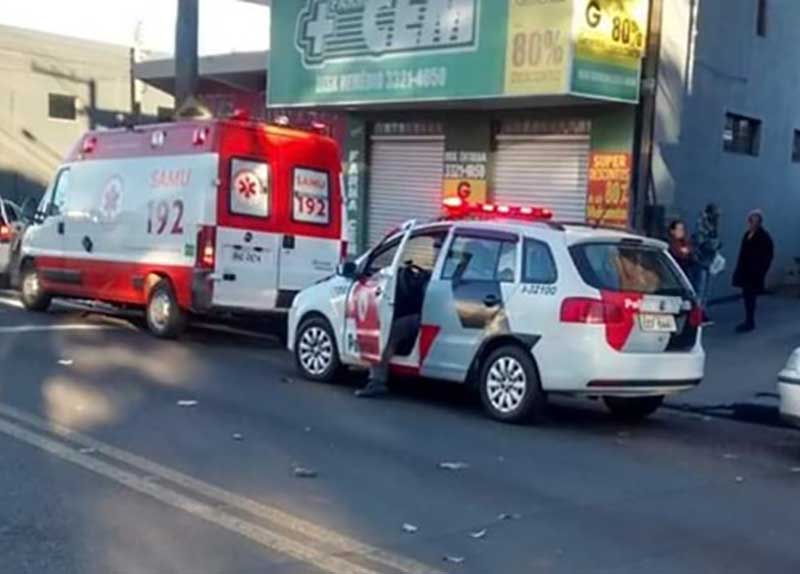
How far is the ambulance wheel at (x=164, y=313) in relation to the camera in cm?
1423

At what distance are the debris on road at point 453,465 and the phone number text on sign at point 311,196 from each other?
689cm

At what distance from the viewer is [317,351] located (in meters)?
11.8

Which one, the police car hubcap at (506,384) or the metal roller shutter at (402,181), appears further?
the metal roller shutter at (402,181)

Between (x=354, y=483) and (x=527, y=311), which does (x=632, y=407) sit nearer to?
(x=527, y=311)

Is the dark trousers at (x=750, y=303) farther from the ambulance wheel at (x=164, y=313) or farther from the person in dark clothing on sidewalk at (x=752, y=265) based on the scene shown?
the ambulance wheel at (x=164, y=313)

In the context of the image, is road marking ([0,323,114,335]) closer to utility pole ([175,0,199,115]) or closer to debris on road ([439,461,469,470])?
utility pole ([175,0,199,115])

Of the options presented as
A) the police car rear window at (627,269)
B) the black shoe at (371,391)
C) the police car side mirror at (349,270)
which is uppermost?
the police car rear window at (627,269)

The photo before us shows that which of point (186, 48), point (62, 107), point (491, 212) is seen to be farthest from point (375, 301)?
point (62, 107)

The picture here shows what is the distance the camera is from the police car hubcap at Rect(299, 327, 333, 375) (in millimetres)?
11680

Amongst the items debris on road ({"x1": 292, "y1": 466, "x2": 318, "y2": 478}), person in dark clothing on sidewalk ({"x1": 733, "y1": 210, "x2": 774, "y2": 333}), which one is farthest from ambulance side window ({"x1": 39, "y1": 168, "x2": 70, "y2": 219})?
debris on road ({"x1": 292, "y1": 466, "x2": 318, "y2": 478})

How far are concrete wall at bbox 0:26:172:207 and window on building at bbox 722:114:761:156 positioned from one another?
68.5 feet

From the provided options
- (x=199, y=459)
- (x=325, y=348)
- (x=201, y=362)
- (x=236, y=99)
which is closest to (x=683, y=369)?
(x=325, y=348)

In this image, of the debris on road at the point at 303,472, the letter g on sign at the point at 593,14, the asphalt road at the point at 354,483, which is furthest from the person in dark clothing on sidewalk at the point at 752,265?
the debris on road at the point at 303,472

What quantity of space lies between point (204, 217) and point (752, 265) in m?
7.29
